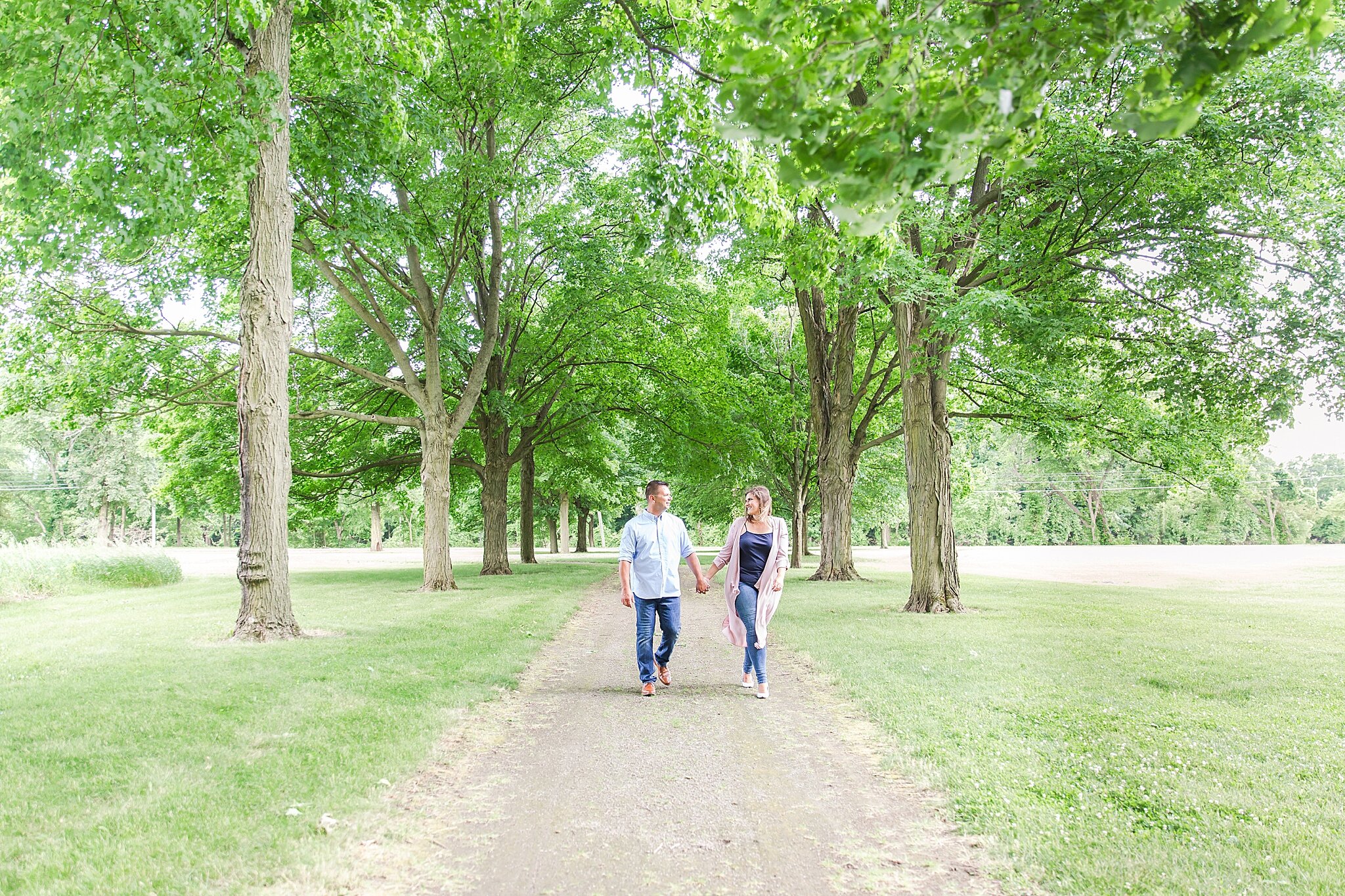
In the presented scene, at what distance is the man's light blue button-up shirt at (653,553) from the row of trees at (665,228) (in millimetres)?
2640

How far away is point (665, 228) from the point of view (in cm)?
789

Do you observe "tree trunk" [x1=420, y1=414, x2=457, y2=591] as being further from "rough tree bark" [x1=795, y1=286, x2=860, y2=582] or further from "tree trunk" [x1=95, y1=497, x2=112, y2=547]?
"tree trunk" [x1=95, y1=497, x2=112, y2=547]

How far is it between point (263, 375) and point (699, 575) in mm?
6644

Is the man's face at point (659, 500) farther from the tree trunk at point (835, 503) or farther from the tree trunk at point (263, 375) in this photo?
the tree trunk at point (835, 503)

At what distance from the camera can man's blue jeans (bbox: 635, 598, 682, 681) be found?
304 inches

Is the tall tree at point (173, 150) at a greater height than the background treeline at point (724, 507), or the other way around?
the tall tree at point (173, 150)

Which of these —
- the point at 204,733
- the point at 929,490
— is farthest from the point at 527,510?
the point at 204,733

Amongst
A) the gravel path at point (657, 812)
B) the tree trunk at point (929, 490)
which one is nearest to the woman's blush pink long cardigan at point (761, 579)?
the gravel path at point (657, 812)

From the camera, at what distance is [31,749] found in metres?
5.31

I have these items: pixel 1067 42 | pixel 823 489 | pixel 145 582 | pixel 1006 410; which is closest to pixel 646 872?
pixel 1067 42

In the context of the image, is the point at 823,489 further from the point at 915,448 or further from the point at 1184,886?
the point at 1184,886

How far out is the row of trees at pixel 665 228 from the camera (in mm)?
2711

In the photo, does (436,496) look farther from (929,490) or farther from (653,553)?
(653,553)

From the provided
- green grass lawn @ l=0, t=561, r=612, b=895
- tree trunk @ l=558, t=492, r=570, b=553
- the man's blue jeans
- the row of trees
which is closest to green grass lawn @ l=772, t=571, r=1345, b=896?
the man's blue jeans
